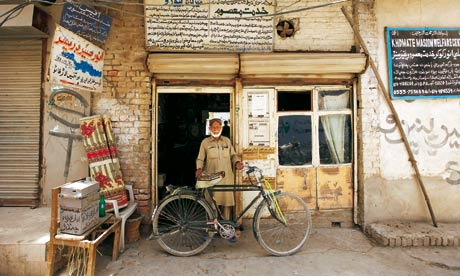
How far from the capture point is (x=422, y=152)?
5125 millimetres

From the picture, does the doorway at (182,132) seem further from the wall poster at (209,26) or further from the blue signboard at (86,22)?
the blue signboard at (86,22)

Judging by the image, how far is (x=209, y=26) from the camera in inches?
195

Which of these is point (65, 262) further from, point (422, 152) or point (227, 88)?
point (422, 152)

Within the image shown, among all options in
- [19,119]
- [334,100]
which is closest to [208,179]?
[334,100]

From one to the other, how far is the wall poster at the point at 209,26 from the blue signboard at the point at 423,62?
7.08 ft

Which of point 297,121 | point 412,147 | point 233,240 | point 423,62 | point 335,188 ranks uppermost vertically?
point 423,62

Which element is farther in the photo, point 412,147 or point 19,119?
point 412,147

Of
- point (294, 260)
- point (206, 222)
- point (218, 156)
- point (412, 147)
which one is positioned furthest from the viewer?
point (412, 147)

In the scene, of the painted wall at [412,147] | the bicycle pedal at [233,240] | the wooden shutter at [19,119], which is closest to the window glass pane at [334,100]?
the painted wall at [412,147]

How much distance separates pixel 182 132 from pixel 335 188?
3.54 m

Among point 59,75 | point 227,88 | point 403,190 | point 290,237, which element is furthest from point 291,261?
point 59,75

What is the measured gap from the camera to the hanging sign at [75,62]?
400 cm

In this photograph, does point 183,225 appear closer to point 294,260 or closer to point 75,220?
point 75,220

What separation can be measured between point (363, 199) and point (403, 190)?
72cm
